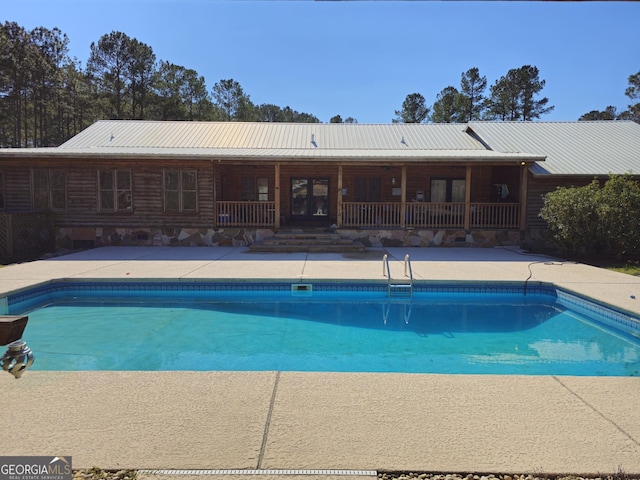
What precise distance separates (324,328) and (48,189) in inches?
483

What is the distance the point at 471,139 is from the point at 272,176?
27.6ft

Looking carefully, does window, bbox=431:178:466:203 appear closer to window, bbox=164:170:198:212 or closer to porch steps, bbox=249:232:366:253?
porch steps, bbox=249:232:366:253

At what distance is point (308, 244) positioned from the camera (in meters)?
13.9

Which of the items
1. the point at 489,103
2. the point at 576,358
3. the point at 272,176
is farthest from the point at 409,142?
the point at 489,103

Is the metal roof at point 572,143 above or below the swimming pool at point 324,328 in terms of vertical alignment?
above

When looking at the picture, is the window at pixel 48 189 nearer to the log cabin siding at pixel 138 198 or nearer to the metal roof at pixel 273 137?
the log cabin siding at pixel 138 198

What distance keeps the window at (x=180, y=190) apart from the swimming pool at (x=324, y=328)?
637 cm

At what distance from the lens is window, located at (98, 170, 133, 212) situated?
1488 centimetres

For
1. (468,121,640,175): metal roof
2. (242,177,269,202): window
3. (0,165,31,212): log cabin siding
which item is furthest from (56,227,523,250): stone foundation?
(242,177,269,202): window

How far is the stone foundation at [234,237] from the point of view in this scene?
14.7 meters

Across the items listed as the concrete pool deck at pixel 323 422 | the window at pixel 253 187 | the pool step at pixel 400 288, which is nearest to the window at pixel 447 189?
the window at pixel 253 187

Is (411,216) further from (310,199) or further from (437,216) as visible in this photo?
(310,199)

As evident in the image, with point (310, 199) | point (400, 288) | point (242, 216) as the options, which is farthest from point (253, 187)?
point (400, 288)

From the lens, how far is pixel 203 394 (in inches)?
149
